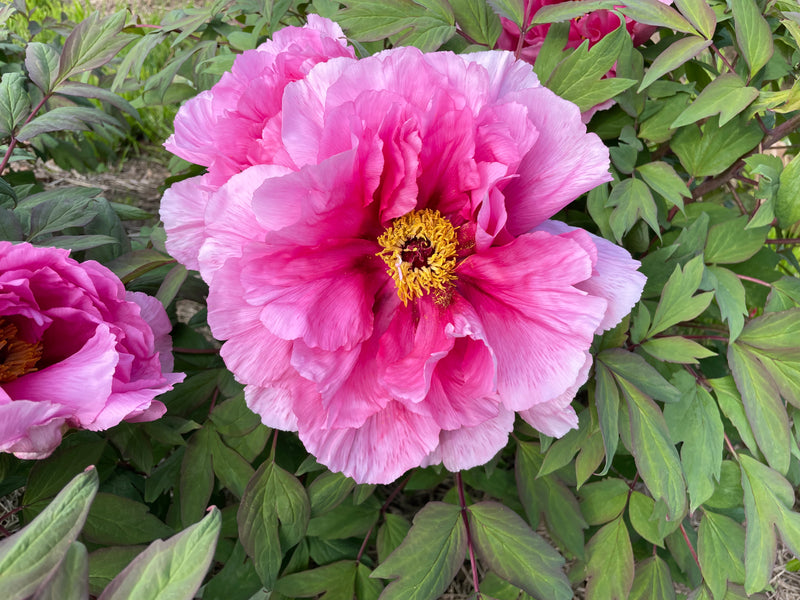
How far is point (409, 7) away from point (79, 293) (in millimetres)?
569

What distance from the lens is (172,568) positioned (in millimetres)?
385

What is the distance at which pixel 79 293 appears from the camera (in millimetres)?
697

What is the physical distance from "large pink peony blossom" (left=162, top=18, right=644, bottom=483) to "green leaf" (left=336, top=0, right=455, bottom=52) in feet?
0.65

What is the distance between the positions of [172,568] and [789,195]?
2.66ft

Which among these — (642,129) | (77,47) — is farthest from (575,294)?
(77,47)

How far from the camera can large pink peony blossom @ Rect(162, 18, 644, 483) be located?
624 mm

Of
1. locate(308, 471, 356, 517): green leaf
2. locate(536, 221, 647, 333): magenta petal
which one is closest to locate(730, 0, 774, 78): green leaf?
locate(536, 221, 647, 333): magenta petal

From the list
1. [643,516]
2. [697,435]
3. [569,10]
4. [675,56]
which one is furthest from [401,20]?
[643,516]

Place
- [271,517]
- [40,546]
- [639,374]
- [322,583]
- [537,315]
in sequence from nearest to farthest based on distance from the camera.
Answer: [40,546], [537,315], [639,374], [271,517], [322,583]

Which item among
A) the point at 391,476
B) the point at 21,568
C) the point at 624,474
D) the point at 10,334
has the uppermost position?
the point at 21,568

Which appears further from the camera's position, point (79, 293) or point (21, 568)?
point (79, 293)

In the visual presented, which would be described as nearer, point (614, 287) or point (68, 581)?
point (68, 581)

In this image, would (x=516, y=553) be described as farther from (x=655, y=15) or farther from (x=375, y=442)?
(x=655, y=15)

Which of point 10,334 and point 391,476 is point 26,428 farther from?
point 391,476
